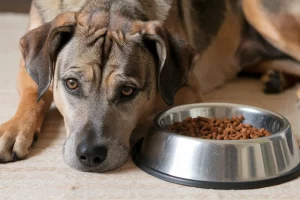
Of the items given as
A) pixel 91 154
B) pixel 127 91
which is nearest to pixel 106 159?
pixel 91 154

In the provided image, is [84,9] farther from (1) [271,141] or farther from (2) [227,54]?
(2) [227,54]

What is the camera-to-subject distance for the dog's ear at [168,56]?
238cm

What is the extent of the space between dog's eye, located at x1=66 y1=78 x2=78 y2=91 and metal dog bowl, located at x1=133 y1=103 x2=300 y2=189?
37 centimetres

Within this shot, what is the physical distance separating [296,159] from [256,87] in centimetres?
133

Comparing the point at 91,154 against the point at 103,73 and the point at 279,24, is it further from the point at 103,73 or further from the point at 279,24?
the point at 279,24

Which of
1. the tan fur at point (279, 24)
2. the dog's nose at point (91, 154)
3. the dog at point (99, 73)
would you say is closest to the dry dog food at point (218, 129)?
the dog at point (99, 73)

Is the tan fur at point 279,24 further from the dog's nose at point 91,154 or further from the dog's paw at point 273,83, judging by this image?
the dog's nose at point 91,154

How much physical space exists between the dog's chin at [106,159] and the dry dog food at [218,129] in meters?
0.29

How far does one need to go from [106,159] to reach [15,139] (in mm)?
430

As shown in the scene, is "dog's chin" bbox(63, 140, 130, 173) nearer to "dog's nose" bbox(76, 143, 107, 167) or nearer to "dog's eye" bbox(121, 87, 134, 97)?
"dog's nose" bbox(76, 143, 107, 167)

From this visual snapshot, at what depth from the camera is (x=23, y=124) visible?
2479 millimetres

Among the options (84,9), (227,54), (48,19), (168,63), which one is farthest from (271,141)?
(227,54)

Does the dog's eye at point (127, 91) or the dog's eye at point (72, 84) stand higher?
the dog's eye at point (127, 91)

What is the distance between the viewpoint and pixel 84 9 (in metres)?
2.55
